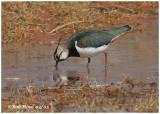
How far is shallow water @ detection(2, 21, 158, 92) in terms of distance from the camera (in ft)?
28.1

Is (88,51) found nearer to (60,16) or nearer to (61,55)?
(61,55)

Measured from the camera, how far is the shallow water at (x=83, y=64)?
338 inches

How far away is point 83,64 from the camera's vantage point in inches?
375

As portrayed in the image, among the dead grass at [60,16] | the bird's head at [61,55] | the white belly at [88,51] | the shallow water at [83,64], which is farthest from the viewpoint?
the dead grass at [60,16]

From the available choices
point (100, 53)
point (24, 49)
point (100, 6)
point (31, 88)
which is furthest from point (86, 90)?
point (100, 6)

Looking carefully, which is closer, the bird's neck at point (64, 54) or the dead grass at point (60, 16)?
the bird's neck at point (64, 54)

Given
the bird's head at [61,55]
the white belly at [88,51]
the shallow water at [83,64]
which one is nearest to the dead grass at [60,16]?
the shallow water at [83,64]

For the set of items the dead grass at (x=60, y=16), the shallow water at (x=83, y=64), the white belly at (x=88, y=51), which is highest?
the dead grass at (x=60, y=16)

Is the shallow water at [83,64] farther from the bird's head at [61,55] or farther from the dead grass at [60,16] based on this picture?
the dead grass at [60,16]

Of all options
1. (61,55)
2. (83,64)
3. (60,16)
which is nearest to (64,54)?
(61,55)

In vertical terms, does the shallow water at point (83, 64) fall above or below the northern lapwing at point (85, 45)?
below

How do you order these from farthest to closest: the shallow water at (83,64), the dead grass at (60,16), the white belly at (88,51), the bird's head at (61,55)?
the dead grass at (60,16), the bird's head at (61,55), the white belly at (88,51), the shallow water at (83,64)

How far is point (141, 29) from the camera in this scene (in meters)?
12.4

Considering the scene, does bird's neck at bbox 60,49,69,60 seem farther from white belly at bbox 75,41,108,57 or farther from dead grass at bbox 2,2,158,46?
dead grass at bbox 2,2,158,46
